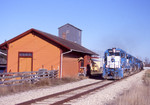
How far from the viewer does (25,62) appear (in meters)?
20.5

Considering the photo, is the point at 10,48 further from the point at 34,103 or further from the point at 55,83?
the point at 34,103

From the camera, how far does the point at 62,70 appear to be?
1997cm

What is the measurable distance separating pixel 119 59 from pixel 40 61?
8327mm

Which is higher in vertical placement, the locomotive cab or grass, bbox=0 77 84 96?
the locomotive cab

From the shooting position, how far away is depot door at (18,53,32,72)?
20484 mm

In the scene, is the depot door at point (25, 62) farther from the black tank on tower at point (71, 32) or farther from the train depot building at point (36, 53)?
the black tank on tower at point (71, 32)

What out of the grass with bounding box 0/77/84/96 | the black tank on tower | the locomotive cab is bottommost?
the grass with bounding box 0/77/84/96

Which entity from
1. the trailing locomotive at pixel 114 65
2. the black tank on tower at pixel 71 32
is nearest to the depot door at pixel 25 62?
the trailing locomotive at pixel 114 65

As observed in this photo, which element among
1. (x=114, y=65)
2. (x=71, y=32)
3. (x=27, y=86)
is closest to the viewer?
(x=27, y=86)

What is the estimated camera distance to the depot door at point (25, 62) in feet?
67.2

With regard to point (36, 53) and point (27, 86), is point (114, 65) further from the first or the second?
point (27, 86)

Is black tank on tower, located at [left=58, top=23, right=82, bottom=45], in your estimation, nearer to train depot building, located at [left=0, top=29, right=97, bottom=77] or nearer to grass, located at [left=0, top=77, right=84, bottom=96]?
train depot building, located at [left=0, top=29, right=97, bottom=77]

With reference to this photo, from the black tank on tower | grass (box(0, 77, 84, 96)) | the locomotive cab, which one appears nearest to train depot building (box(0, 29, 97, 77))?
grass (box(0, 77, 84, 96))

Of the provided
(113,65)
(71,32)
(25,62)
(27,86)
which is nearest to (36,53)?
(25,62)
